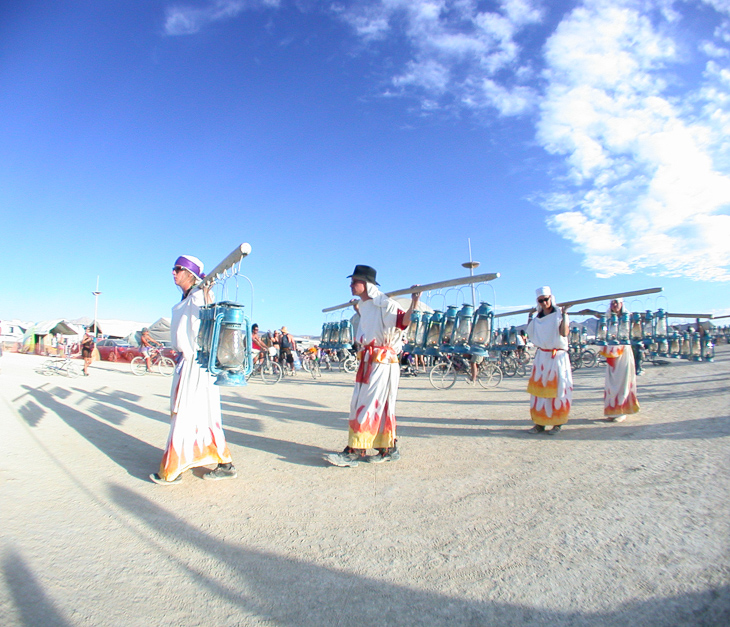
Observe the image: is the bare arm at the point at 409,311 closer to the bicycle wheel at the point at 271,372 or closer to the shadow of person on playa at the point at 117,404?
Result: the shadow of person on playa at the point at 117,404

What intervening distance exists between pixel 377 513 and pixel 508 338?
1519 cm

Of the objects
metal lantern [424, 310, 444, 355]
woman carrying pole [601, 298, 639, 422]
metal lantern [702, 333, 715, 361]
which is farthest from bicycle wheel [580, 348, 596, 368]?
woman carrying pole [601, 298, 639, 422]

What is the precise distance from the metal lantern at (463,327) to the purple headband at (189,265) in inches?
294

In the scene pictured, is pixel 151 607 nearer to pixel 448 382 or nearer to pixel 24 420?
pixel 24 420

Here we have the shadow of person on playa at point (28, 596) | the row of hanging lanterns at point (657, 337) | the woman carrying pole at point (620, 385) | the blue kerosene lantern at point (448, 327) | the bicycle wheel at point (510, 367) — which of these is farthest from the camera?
the bicycle wheel at point (510, 367)

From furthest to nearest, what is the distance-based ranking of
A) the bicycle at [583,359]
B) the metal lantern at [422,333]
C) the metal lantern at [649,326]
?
the bicycle at [583,359] < the metal lantern at [649,326] < the metal lantern at [422,333]

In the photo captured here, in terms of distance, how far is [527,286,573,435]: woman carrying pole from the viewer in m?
5.74

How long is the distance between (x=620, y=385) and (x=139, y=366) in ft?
54.5

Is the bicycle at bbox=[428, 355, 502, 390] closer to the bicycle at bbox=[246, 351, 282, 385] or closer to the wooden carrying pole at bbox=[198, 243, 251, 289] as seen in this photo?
the bicycle at bbox=[246, 351, 282, 385]

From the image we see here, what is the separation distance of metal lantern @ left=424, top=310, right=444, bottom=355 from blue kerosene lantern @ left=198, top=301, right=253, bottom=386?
876cm

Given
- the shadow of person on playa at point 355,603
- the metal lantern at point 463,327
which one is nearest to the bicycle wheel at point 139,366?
the metal lantern at point 463,327

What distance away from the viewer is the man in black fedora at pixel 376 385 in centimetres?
436

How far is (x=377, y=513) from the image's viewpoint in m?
3.06

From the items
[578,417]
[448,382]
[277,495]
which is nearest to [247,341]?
[277,495]
